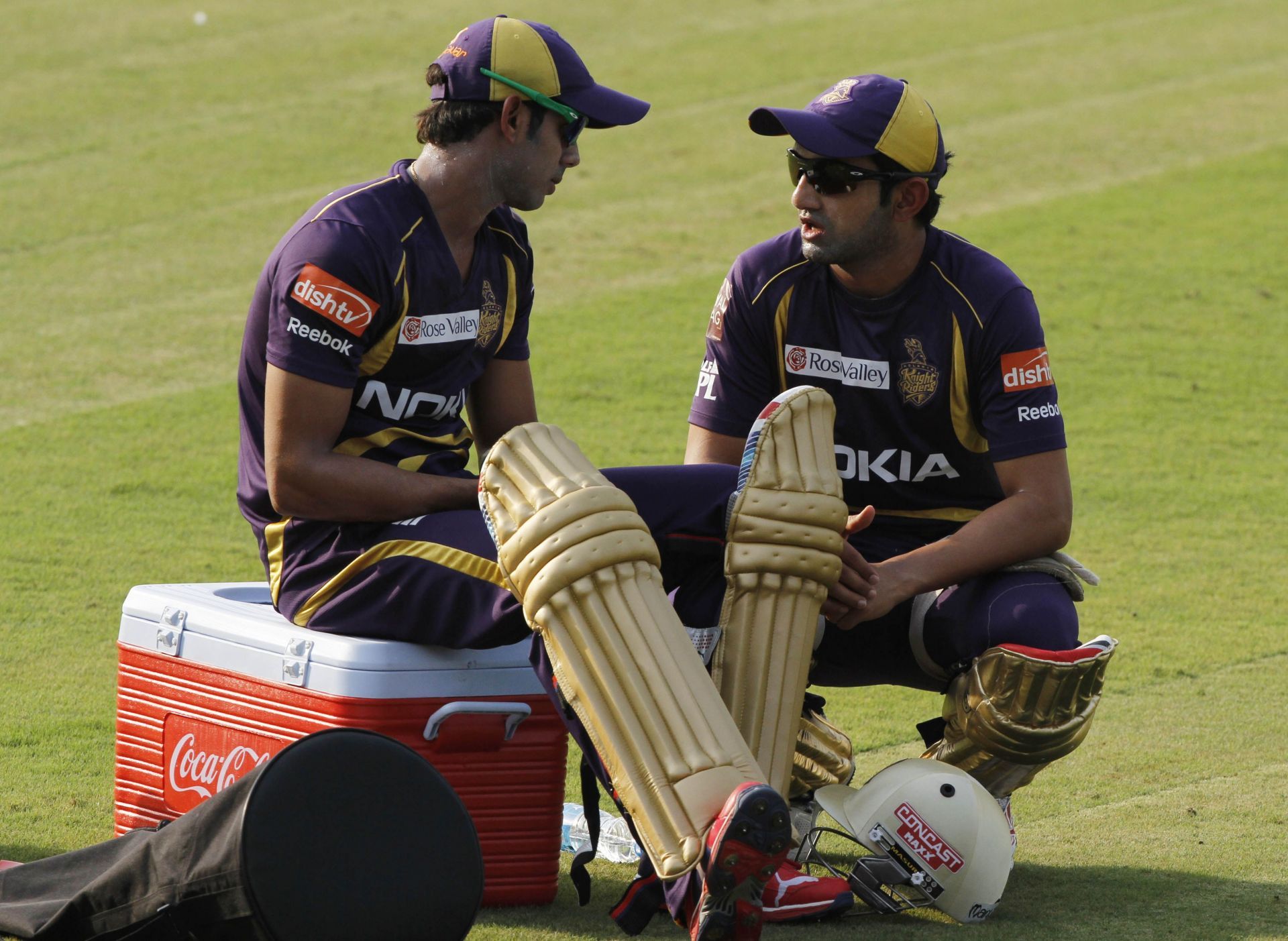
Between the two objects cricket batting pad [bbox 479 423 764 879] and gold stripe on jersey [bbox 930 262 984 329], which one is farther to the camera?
gold stripe on jersey [bbox 930 262 984 329]

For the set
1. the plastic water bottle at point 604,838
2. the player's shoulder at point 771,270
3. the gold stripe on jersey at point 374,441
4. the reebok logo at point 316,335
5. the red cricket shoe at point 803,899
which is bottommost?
the plastic water bottle at point 604,838

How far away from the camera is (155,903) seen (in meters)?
2.54

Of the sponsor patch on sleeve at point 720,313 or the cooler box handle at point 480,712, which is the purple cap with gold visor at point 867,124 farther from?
the cooler box handle at point 480,712

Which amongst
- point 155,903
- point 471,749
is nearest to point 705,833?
point 471,749

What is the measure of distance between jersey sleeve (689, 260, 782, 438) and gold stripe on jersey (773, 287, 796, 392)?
0.04 feet

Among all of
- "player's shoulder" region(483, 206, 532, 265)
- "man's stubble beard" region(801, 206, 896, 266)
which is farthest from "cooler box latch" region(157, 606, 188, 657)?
"man's stubble beard" region(801, 206, 896, 266)

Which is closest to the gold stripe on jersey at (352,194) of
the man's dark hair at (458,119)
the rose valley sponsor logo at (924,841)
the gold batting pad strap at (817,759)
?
the man's dark hair at (458,119)

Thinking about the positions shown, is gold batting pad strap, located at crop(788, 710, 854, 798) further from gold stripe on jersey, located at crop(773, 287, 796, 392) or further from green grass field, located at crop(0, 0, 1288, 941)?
gold stripe on jersey, located at crop(773, 287, 796, 392)

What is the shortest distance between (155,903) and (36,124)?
9.72 metres

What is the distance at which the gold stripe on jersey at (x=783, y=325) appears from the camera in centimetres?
372

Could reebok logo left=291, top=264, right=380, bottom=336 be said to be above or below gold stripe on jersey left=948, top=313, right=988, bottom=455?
above

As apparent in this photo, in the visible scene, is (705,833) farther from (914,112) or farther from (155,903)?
(914,112)

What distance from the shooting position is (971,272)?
3.61 meters

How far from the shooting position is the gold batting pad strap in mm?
3562
